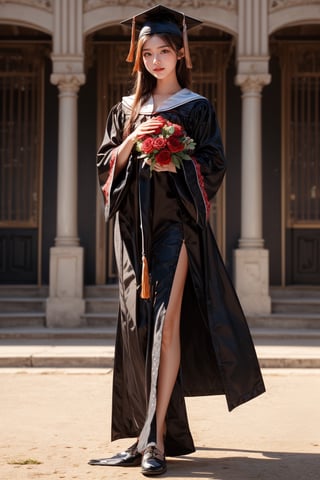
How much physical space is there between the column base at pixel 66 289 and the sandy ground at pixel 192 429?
3603mm

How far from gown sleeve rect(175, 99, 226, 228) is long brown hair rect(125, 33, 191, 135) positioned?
7.8 inches

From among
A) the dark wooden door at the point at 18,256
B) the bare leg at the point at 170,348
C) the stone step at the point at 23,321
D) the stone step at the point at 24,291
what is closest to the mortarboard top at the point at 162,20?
the bare leg at the point at 170,348

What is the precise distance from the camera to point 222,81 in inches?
529

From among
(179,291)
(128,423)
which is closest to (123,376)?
(128,423)

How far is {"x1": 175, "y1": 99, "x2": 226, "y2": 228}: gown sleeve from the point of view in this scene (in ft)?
13.6

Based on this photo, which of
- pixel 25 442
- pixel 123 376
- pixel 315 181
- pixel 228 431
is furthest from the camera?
pixel 315 181

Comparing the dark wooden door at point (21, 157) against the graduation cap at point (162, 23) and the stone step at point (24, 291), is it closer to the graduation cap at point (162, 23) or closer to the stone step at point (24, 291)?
the stone step at point (24, 291)

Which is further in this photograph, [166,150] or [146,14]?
[146,14]

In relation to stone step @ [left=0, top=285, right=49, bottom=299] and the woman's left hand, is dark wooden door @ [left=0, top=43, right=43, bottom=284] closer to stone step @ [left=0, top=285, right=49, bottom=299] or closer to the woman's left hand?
stone step @ [left=0, top=285, right=49, bottom=299]

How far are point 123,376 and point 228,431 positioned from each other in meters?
1.08

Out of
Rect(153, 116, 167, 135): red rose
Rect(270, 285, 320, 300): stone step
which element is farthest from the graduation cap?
Rect(270, 285, 320, 300): stone step

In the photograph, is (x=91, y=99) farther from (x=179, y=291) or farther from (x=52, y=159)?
(x=179, y=291)

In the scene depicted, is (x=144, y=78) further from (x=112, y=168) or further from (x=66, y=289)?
(x=66, y=289)

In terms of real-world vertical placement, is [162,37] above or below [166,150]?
→ above
